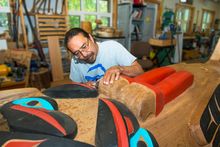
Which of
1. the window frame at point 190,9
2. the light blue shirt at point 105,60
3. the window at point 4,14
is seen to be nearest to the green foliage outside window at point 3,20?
the window at point 4,14

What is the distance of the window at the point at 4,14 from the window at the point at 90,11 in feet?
3.74

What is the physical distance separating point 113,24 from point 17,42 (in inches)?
89.2

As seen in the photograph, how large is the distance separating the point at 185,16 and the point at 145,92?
23.6 feet

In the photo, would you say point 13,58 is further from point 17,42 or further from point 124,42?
point 124,42

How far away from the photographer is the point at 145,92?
0.67m

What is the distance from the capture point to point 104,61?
147cm

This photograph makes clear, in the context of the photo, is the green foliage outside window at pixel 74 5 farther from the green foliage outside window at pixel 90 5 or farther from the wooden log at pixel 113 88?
the wooden log at pixel 113 88

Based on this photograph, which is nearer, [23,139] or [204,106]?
[23,139]

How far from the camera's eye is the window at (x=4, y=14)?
282cm

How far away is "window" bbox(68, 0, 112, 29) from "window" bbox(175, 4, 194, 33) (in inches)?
124

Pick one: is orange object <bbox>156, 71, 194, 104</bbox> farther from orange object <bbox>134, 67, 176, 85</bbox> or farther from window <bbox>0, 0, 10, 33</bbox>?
window <bbox>0, 0, 10, 33</bbox>

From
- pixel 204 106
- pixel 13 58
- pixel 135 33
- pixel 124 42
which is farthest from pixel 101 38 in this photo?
pixel 204 106

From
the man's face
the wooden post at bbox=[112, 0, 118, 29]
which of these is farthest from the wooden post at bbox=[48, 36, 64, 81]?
the man's face

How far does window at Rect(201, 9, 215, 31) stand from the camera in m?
7.96
